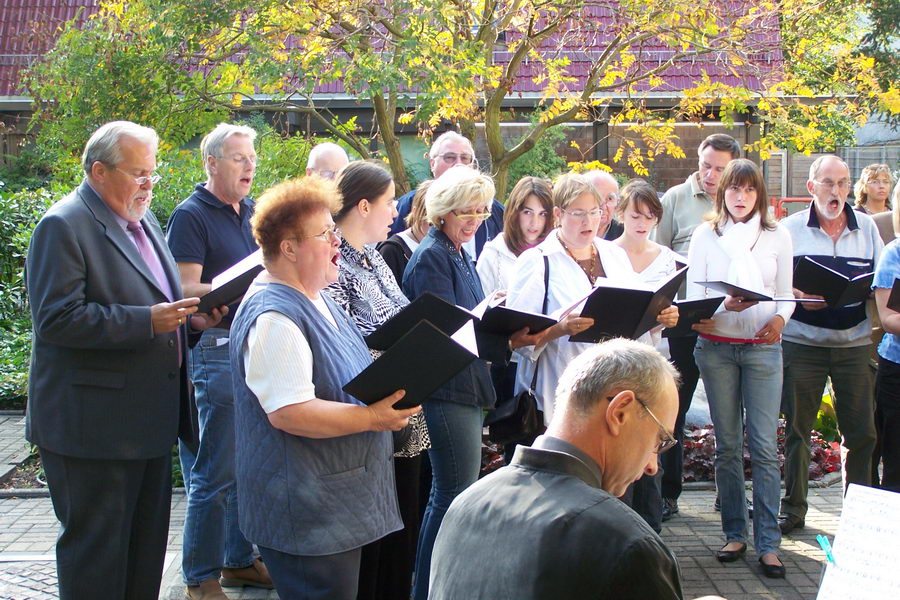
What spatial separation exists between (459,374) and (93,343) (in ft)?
4.80

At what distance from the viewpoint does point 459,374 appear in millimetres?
4102

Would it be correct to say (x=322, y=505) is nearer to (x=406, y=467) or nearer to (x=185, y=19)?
(x=406, y=467)

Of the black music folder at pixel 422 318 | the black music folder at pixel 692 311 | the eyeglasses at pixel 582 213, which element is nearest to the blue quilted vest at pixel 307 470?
the black music folder at pixel 422 318

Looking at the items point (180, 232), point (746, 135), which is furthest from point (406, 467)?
point (746, 135)

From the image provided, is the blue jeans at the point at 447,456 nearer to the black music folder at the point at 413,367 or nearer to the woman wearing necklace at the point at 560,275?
the woman wearing necklace at the point at 560,275

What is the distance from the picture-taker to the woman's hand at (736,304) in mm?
4964

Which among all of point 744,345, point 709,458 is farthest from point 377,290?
point 709,458

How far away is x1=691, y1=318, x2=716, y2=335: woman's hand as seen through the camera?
518 cm

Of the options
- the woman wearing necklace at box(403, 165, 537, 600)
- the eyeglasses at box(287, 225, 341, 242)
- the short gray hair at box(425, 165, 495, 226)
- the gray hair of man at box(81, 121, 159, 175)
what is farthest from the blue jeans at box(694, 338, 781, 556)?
the gray hair of man at box(81, 121, 159, 175)

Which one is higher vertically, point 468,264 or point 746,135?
point 746,135

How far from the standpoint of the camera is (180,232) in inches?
177

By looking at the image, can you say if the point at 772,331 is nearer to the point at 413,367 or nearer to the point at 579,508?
the point at 413,367

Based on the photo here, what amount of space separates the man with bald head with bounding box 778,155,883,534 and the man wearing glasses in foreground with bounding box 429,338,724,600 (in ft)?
11.7

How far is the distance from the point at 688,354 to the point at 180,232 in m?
3.06
